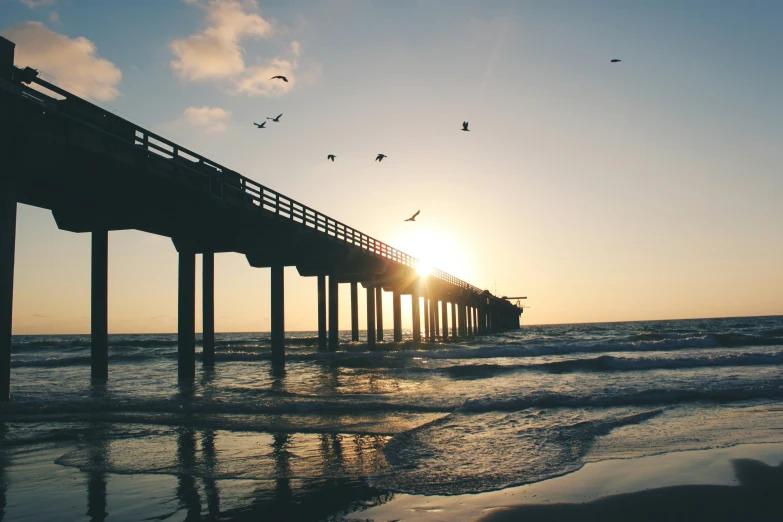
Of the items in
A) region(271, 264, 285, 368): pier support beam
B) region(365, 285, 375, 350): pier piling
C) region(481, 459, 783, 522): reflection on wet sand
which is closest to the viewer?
region(481, 459, 783, 522): reflection on wet sand

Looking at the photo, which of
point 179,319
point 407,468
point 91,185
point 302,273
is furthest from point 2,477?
point 302,273

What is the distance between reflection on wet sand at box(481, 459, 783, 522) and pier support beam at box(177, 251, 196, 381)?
1561 centimetres

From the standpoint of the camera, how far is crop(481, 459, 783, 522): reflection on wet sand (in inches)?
193

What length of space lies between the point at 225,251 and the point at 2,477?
57.3 ft

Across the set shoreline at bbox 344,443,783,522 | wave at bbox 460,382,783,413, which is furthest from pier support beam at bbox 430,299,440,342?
shoreline at bbox 344,443,783,522

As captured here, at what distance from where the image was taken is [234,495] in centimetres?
555

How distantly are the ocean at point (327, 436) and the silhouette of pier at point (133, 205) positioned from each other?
3281 millimetres

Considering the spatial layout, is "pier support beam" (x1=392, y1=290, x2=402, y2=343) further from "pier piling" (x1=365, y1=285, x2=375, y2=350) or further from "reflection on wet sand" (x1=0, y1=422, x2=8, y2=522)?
"reflection on wet sand" (x1=0, y1=422, x2=8, y2=522)

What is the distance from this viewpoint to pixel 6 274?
1138cm

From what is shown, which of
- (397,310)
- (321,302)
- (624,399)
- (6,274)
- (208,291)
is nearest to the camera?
(6,274)

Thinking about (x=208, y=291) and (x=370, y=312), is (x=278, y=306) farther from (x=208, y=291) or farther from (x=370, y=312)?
Answer: (x=370, y=312)

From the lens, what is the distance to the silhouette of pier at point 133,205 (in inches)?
466

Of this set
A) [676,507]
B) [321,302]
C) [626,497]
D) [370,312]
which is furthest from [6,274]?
[370,312]

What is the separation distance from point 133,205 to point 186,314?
13.0 feet
